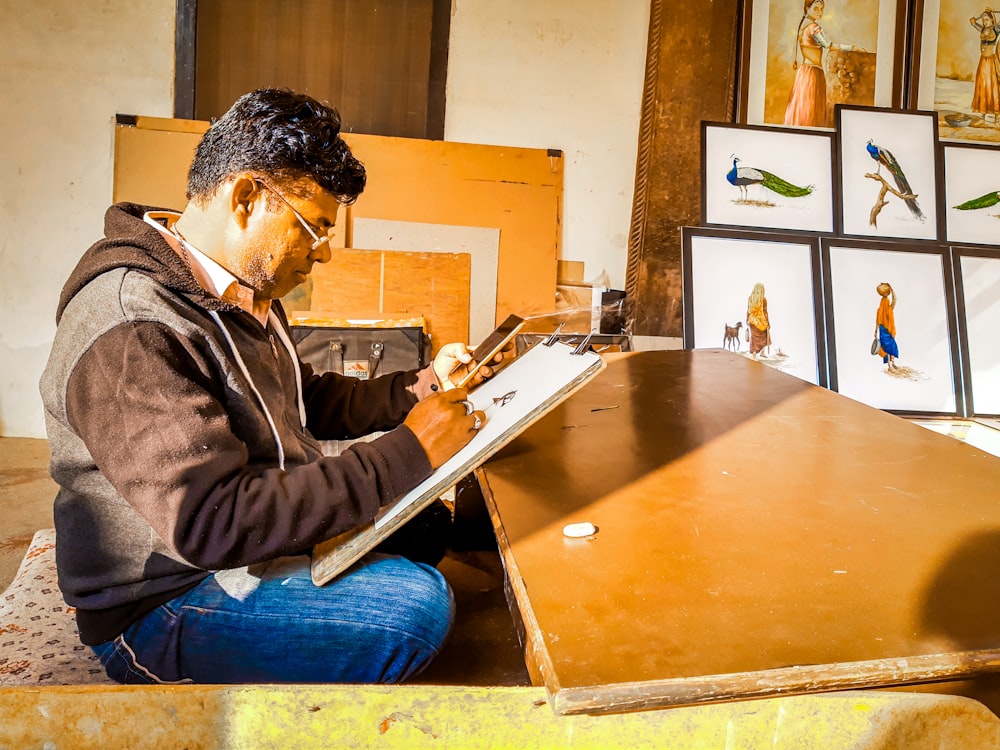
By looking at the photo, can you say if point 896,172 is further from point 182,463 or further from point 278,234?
point 182,463

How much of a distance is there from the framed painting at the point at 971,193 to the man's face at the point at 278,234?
3.52m

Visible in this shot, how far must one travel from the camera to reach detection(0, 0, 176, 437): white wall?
13.4ft

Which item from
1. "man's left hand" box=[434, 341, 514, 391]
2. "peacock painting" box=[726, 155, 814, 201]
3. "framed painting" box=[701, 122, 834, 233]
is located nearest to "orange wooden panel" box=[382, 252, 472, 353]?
"framed painting" box=[701, 122, 834, 233]

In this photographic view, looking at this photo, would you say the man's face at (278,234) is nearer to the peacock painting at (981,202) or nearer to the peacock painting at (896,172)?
the peacock painting at (896,172)

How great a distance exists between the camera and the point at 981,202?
3.98 m

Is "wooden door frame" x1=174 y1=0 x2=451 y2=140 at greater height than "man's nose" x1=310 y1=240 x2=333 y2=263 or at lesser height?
greater

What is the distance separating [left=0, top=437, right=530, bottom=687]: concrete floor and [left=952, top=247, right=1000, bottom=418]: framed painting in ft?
8.23

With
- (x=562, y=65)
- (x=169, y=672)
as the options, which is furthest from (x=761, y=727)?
(x=562, y=65)

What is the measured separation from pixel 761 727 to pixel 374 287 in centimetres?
349

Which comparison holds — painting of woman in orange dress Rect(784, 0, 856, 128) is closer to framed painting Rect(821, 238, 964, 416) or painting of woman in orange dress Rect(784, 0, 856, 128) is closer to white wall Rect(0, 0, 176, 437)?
framed painting Rect(821, 238, 964, 416)

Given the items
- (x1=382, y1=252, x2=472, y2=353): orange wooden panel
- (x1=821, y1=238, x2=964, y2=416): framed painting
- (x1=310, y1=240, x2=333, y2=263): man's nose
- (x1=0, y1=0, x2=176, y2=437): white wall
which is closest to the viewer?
(x1=310, y1=240, x2=333, y2=263): man's nose

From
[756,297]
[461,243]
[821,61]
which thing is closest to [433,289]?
[461,243]

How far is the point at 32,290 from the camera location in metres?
4.21

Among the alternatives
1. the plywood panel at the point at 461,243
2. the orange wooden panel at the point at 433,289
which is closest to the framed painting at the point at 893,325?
the plywood panel at the point at 461,243
